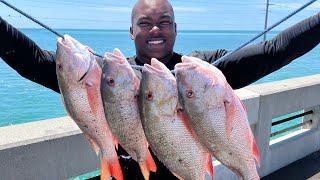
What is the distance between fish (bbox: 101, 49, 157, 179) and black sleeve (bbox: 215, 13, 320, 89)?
3.58 ft

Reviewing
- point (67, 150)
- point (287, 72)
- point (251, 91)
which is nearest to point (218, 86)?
point (67, 150)

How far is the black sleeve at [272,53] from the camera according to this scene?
122 inches

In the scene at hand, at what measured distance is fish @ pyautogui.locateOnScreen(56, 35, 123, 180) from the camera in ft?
7.96

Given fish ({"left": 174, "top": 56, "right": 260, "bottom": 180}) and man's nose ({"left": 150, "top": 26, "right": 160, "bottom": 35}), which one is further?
man's nose ({"left": 150, "top": 26, "right": 160, "bottom": 35})

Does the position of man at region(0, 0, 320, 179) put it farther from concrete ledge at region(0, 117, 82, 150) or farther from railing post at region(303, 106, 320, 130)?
railing post at region(303, 106, 320, 130)

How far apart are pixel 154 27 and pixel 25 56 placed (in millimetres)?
866

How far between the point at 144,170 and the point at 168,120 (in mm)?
343

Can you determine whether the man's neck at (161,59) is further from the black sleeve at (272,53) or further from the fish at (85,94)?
the fish at (85,94)

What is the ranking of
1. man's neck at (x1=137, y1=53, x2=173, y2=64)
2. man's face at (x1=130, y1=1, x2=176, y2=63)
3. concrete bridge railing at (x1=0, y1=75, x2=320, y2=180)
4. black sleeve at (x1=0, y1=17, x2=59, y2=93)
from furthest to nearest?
concrete bridge railing at (x1=0, y1=75, x2=320, y2=180) < man's neck at (x1=137, y1=53, x2=173, y2=64) < man's face at (x1=130, y1=1, x2=176, y2=63) < black sleeve at (x1=0, y1=17, x2=59, y2=93)

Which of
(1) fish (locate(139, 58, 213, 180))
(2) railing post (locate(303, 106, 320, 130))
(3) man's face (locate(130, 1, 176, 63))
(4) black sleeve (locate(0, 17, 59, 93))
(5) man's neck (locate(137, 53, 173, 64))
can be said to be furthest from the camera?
(2) railing post (locate(303, 106, 320, 130))

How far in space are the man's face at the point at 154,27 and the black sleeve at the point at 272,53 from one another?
434 millimetres

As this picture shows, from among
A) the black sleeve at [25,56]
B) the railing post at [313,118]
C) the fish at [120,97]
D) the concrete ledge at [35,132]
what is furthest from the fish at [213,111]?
the railing post at [313,118]

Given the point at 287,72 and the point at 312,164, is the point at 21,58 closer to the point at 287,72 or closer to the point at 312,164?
the point at 312,164

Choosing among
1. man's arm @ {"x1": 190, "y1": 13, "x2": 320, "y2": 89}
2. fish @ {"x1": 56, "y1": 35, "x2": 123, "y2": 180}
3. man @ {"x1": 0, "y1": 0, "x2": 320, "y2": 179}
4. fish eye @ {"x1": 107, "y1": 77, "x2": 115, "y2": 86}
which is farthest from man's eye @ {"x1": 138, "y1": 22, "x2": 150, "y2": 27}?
fish eye @ {"x1": 107, "y1": 77, "x2": 115, "y2": 86}
